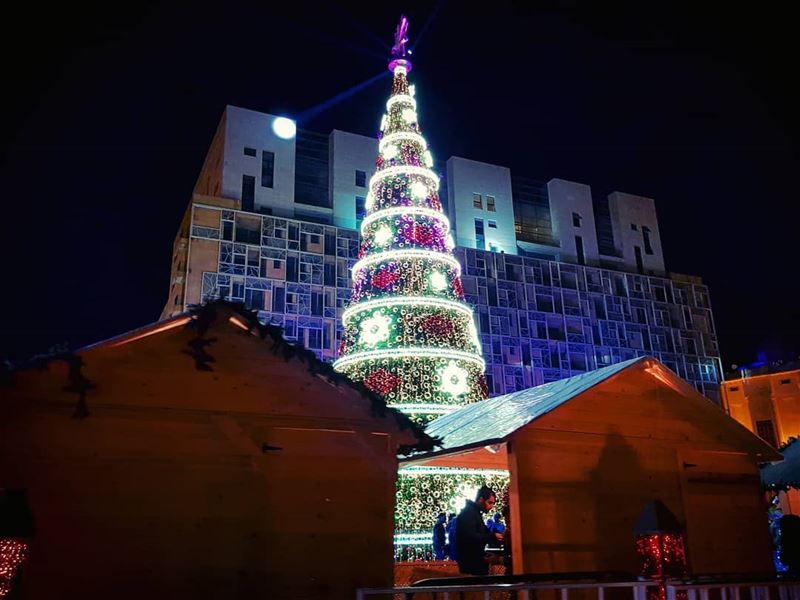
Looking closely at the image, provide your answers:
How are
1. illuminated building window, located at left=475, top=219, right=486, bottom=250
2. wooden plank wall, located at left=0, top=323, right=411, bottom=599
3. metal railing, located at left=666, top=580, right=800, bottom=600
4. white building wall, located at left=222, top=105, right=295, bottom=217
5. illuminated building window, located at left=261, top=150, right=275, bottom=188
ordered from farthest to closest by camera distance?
illuminated building window, located at left=475, top=219, right=486, bottom=250 → illuminated building window, located at left=261, top=150, right=275, bottom=188 → white building wall, located at left=222, top=105, right=295, bottom=217 → wooden plank wall, located at left=0, top=323, right=411, bottom=599 → metal railing, located at left=666, top=580, right=800, bottom=600

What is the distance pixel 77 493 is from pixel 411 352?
26.6ft

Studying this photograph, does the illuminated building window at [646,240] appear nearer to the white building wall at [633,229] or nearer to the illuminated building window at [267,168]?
the white building wall at [633,229]

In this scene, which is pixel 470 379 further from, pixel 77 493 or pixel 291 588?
pixel 77 493

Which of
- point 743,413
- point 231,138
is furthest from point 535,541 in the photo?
point 743,413

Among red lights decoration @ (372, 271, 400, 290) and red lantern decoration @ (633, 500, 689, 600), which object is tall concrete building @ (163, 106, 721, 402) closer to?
red lights decoration @ (372, 271, 400, 290)

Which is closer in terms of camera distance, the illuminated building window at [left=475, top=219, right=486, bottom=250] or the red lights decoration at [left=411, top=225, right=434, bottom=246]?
the red lights decoration at [left=411, top=225, right=434, bottom=246]

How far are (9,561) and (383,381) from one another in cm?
843

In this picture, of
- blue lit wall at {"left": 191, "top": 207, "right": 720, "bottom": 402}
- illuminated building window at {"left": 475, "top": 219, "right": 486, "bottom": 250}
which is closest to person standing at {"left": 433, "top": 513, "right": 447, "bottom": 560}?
blue lit wall at {"left": 191, "top": 207, "right": 720, "bottom": 402}

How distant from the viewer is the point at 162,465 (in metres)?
7.39

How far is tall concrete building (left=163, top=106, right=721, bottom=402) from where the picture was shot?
121ft

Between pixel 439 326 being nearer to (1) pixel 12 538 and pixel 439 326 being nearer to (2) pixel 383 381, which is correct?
(2) pixel 383 381

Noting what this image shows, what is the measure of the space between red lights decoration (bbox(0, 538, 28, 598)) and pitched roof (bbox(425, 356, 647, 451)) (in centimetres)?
546

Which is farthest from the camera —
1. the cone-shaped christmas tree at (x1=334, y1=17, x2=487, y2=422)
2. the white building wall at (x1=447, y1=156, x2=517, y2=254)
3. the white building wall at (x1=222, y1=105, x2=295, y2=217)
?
the white building wall at (x1=447, y1=156, x2=517, y2=254)

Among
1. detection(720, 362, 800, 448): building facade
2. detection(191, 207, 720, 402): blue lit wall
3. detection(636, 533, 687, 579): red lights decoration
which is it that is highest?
detection(191, 207, 720, 402): blue lit wall
